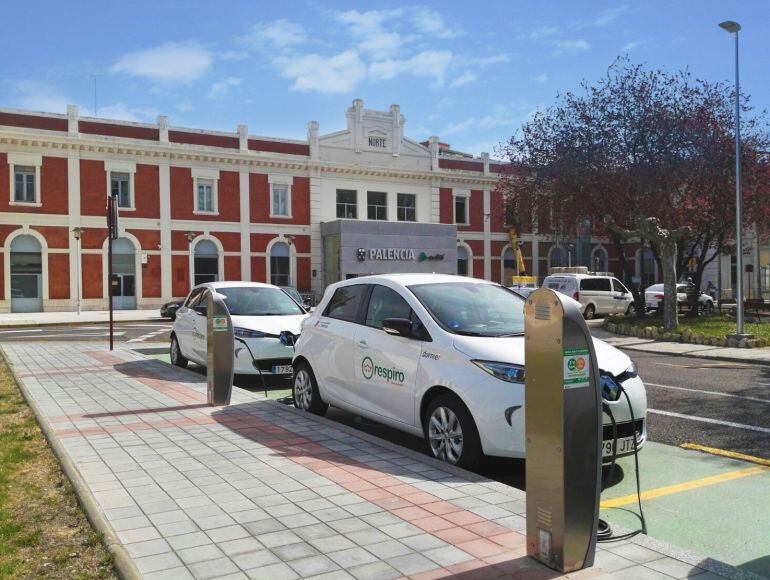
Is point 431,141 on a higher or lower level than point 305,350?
higher

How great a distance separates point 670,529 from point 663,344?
51.4 ft

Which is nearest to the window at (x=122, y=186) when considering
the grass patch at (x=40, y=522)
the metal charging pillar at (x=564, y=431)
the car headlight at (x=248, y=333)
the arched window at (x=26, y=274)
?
A: the arched window at (x=26, y=274)

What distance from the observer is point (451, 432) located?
5832 mm

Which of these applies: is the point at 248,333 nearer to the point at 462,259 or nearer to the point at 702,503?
the point at 702,503

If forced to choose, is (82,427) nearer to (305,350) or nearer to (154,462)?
(154,462)

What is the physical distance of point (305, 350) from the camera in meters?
8.26

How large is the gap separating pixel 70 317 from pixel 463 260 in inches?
1011

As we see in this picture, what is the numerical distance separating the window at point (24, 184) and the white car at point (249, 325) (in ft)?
86.7

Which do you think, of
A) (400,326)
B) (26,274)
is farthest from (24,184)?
(400,326)

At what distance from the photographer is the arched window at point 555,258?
52250 mm

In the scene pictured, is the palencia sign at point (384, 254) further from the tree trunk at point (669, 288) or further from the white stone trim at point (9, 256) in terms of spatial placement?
the tree trunk at point (669, 288)

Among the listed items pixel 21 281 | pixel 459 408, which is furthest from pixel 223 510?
pixel 21 281

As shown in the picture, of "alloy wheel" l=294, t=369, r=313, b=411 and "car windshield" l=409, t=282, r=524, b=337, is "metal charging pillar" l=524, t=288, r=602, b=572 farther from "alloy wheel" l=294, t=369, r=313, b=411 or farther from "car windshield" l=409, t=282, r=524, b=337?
"alloy wheel" l=294, t=369, r=313, b=411

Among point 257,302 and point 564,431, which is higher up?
point 257,302
